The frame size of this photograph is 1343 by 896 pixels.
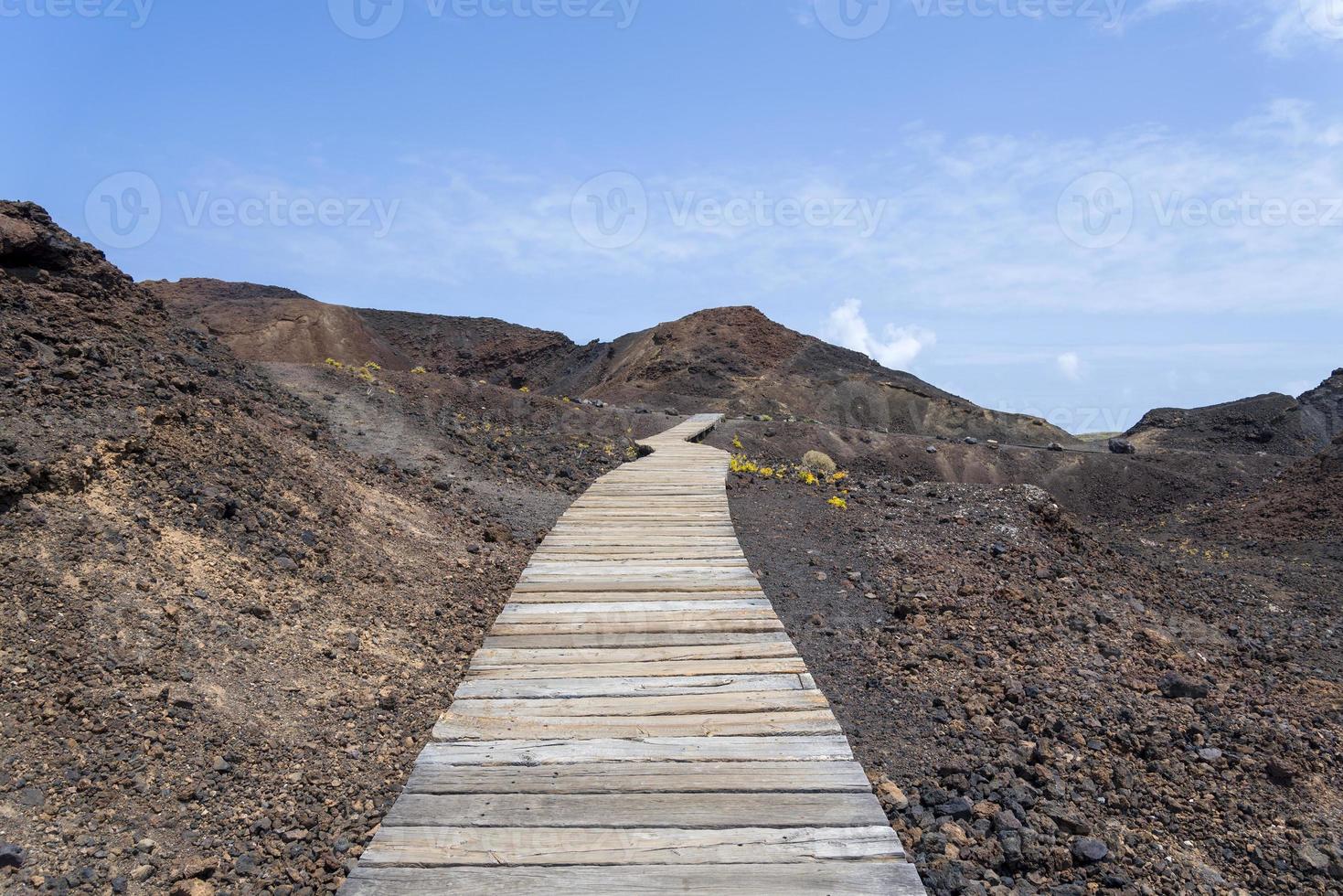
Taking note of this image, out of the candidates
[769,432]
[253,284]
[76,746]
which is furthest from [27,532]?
[253,284]

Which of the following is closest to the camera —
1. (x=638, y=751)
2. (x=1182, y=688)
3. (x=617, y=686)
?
(x=638, y=751)

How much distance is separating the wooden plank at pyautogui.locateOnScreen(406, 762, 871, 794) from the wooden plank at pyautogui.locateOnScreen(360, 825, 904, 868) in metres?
0.24

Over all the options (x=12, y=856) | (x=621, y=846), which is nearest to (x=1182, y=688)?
(x=621, y=846)

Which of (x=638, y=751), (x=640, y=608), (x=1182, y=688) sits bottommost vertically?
Answer: (x=1182, y=688)

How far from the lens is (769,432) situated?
844 inches

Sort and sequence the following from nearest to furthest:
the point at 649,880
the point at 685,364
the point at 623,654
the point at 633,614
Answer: the point at 649,880
the point at 623,654
the point at 633,614
the point at 685,364

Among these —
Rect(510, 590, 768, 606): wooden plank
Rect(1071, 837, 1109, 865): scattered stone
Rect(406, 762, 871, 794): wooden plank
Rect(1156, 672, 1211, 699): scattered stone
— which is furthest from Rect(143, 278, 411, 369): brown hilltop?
Rect(1071, 837, 1109, 865): scattered stone

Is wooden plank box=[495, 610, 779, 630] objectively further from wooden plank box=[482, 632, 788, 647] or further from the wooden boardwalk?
wooden plank box=[482, 632, 788, 647]

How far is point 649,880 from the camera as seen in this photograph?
8.54ft

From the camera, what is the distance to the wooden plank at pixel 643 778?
308 cm

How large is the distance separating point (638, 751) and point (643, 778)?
20 cm

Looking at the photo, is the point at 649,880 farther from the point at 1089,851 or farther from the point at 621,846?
the point at 1089,851

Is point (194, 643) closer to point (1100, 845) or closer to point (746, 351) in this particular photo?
point (1100, 845)

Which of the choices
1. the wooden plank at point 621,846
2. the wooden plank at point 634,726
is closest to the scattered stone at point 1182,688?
the wooden plank at point 634,726
